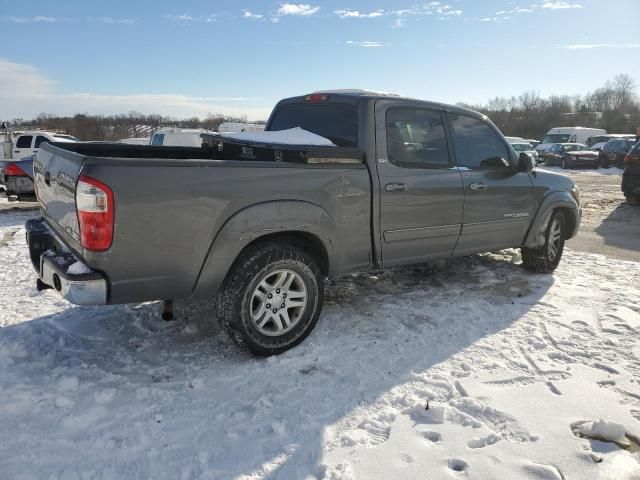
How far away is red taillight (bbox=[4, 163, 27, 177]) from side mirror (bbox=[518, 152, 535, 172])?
9.48 metres

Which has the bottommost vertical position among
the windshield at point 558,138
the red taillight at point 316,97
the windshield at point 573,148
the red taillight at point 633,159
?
the red taillight at point 633,159

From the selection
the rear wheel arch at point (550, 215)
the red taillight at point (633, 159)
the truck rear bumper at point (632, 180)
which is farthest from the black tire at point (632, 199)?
the rear wheel arch at point (550, 215)

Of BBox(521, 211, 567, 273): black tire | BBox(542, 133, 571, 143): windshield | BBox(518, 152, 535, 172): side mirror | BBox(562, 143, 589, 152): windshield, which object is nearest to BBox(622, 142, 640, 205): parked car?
BBox(521, 211, 567, 273): black tire

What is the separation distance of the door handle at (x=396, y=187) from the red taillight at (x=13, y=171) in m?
8.94

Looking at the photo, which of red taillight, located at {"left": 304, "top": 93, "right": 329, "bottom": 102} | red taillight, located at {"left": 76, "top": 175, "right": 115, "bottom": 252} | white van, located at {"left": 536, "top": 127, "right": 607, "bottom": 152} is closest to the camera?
red taillight, located at {"left": 76, "top": 175, "right": 115, "bottom": 252}

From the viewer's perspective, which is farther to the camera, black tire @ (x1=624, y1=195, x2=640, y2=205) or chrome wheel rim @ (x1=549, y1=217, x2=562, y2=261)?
black tire @ (x1=624, y1=195, x2=640, y2=205)

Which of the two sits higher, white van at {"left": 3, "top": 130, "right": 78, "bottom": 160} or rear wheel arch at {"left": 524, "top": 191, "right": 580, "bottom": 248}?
white van at {"left": 3, "top": 130, "right": 78, "bottom": 160}

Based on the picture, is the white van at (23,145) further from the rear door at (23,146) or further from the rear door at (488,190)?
the rear door at (488,190)

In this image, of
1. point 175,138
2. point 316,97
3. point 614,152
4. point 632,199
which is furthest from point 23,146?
point 614,152

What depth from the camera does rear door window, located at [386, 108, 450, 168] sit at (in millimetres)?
4055

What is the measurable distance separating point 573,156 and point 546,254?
23950 millimetres

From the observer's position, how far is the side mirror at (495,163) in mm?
4777

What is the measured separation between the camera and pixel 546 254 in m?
5.51

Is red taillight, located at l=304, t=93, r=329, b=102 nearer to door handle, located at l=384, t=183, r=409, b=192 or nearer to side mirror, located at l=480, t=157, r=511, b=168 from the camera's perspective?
door handle, located at l=384, t=183, r=409, b=192
